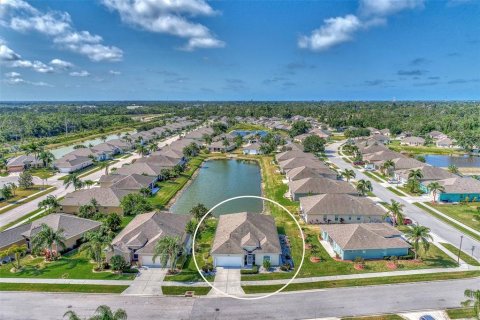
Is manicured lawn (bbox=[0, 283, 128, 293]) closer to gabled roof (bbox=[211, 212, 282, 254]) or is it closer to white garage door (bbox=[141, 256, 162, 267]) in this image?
white garage door (bbox=[141, 256, 162, 267])

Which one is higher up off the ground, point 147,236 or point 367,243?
point 367,243

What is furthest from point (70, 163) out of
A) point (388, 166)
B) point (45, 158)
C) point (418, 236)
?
point (418, 236)

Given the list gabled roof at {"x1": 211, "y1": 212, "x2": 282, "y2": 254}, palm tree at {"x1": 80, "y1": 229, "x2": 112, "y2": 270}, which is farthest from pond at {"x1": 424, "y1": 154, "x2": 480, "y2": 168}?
palm tree at {"x1": 80, "y1": 229, "x2": 112, "y2": 270}

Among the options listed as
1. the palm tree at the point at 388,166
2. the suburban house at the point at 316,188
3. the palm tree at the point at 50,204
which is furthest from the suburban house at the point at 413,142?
the palm tree at the point at 50,204

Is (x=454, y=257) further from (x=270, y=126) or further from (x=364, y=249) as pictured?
(x=270, y=126)

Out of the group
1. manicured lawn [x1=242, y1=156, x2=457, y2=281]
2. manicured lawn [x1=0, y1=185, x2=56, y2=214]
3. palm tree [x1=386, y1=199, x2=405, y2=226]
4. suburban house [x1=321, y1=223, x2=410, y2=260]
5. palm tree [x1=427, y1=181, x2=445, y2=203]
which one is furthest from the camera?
palm tree [x1=427, y1=181, x2=445, y2=203]

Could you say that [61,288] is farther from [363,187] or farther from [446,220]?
[446,220]
